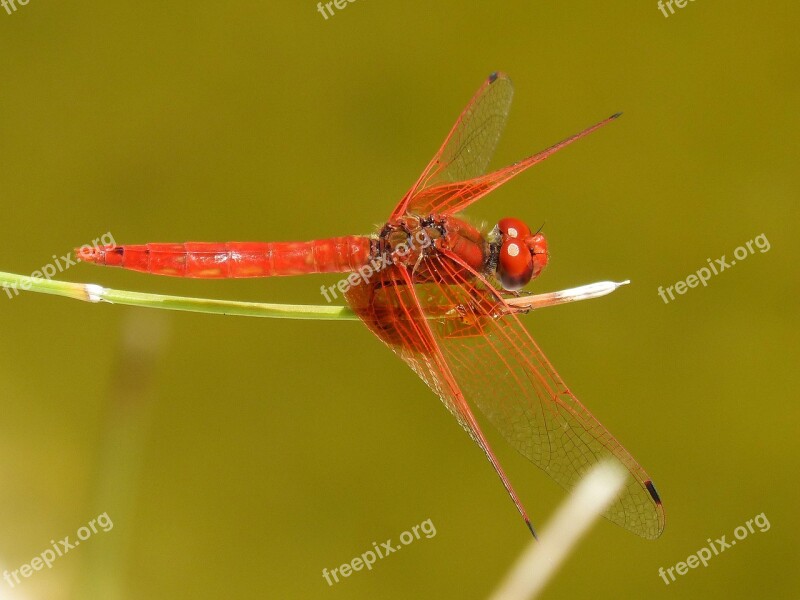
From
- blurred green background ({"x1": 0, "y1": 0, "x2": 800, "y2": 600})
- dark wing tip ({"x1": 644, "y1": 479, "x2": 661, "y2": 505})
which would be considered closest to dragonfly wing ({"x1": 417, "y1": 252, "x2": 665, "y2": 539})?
dark wing tip ({"x1": 644, "y1": 479, "x2": 661, "y2": 505})

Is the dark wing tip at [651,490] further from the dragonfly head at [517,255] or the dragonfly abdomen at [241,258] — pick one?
the dragonfly abdomen at [241,258]

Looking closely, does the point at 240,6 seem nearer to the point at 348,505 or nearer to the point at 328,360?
the point at 328,360

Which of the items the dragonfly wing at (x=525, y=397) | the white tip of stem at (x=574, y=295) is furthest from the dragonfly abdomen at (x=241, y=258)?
the white tip of stem at (x=574, y=295)

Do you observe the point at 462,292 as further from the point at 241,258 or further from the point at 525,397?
the point at 241,258

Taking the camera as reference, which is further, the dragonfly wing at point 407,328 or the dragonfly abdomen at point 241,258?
the dragonfly abdomen at point 241,258

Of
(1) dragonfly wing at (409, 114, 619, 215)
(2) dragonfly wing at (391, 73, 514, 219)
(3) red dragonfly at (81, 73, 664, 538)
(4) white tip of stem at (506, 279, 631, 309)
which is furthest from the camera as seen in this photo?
(2) dragonfly wing at (391, 73, 514, 219)

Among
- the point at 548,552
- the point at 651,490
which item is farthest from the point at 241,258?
the point at 548,552

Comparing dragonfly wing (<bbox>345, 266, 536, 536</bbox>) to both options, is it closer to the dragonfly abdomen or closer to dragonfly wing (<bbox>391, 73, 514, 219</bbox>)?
the dragonfly abdomen
